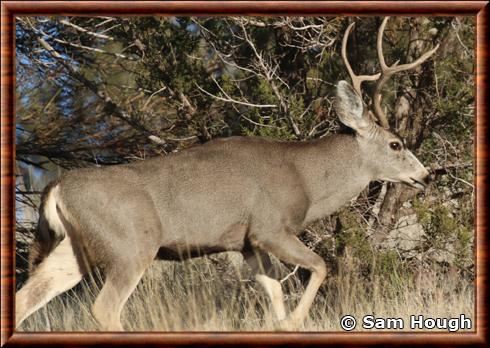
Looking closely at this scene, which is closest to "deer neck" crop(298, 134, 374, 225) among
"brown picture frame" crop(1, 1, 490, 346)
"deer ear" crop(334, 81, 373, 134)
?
"deer ear" crop(334, 81, 373, 134)

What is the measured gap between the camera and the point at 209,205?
26.7ft

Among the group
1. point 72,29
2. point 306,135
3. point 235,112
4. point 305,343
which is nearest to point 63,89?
point 72,29

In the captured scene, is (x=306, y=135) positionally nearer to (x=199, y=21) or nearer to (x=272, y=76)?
(x=272, y=76)

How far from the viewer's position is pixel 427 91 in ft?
34.4

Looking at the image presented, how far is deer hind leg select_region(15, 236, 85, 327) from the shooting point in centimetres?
780

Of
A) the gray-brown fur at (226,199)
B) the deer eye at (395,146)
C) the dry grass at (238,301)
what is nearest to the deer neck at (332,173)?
the gray-brown fur at (226,199)

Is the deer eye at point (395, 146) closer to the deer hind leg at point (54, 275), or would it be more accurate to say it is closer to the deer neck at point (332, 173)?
the deer neck at point (332, 173)

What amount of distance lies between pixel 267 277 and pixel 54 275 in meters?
2.01

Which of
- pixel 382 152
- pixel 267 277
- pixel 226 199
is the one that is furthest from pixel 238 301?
pixel 382 152

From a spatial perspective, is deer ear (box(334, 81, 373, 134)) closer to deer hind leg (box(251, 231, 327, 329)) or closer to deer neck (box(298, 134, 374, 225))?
deer neck (box(298, 134, 374, 225))

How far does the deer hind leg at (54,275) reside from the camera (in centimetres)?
780

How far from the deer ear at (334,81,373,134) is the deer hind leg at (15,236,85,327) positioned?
2.96 metres

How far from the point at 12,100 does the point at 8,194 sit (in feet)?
2.59

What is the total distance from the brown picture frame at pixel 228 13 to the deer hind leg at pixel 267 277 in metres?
1.34
